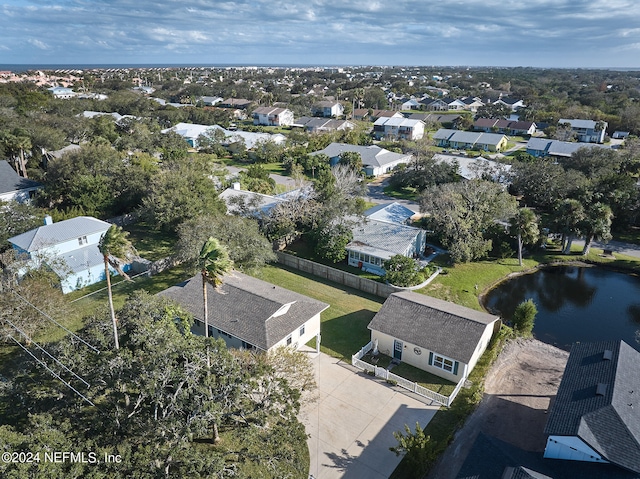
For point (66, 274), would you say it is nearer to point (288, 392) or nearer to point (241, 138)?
point (288, 392)

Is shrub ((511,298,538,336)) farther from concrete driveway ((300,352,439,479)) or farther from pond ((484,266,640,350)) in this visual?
concrete driveway ((300,352,439,479))

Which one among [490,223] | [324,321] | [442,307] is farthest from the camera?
[490,223]

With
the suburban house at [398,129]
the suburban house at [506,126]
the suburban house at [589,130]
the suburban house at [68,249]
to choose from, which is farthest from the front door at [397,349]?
the suburban house at [506,126]

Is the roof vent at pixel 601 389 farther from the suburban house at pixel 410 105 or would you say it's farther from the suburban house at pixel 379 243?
the suburban house at pixel 410 105

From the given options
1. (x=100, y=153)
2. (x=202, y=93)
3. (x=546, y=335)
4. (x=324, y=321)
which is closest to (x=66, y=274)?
(x=324, y=321)

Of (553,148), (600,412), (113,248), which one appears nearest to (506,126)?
(553,148)

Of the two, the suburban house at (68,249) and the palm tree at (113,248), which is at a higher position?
the palm tree at (113,248)
